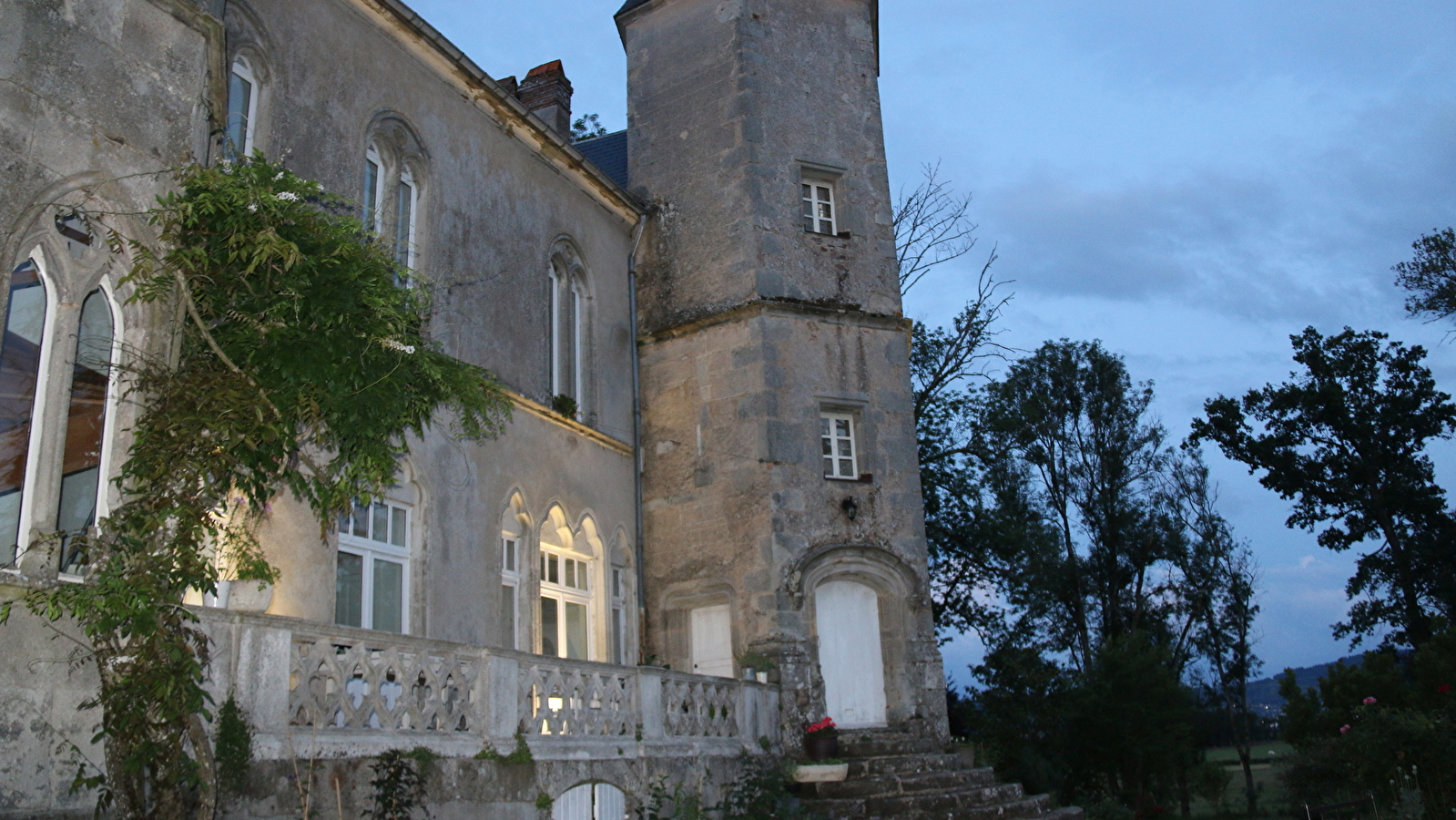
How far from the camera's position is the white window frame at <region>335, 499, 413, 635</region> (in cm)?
927

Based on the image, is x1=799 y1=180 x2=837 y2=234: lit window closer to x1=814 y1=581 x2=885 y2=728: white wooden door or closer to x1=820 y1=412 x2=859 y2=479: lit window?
x1=820 y1=412 x2=859 y2=479: lit window

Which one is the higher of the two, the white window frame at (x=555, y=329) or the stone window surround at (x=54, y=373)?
the white window frame at (x=555, y=329)

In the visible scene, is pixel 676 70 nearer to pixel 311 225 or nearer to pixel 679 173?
pixel 679 173

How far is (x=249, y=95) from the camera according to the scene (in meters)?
9.27

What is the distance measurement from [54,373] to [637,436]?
881 cm

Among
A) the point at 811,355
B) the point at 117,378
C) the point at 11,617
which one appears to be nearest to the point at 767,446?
the point at 811,355

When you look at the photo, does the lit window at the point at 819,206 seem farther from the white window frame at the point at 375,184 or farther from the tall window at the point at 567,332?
the white window frame at the point at 375,184

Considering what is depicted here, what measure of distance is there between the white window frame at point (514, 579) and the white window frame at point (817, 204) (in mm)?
5952

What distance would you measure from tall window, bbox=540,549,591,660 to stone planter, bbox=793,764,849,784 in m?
2.67

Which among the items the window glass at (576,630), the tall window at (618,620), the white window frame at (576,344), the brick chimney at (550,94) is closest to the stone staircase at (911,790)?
the tall window at (618,620)

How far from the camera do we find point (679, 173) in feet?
50.2

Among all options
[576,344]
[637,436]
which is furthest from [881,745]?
[576,344]

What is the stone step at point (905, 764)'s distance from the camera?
37.9 ft

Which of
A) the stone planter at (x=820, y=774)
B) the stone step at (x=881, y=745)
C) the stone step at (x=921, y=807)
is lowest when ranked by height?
the stone step at (x=921, y=807)
